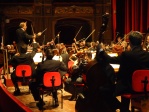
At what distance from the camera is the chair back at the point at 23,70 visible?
7035 millimetres

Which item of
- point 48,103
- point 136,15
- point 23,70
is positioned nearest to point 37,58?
point 23,70

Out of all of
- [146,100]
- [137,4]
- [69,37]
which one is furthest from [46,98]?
[69,37]

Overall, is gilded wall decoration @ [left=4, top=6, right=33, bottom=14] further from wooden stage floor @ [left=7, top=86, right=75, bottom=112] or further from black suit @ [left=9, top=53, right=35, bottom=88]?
black suit @ [left=9, top=53, right=35, bottom=88]

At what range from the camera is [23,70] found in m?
7.02

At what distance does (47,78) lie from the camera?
18.5 ft

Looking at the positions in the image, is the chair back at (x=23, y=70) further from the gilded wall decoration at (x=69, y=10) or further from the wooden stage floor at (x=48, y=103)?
the gilded wall decoration at (x=69, y=10)

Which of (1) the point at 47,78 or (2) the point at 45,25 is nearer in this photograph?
(1) the point at 47,78

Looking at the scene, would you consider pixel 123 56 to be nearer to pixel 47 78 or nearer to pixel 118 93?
pixel 118 93

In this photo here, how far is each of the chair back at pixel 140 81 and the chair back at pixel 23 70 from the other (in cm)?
346

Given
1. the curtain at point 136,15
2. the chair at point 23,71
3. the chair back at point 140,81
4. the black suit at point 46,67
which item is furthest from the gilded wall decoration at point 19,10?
the chair back at point 140,81

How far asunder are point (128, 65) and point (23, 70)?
11.4ft

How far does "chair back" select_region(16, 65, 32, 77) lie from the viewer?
23.1 feet

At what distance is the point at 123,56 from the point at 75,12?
11912mm

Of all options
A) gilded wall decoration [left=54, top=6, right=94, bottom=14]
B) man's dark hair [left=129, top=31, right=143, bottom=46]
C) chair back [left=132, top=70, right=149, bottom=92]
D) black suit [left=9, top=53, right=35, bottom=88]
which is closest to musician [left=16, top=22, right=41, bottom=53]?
black suit [left=9, top=53, right=35, bottom=88]
